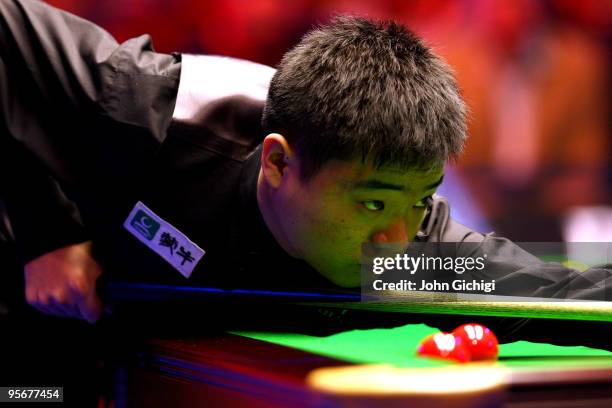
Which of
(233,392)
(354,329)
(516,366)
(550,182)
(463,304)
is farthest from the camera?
(550,182)

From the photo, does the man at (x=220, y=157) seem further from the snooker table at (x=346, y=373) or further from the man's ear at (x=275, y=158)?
the snooker table at (x=346, y=373)

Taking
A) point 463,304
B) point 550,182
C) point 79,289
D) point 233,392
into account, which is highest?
point 550,182

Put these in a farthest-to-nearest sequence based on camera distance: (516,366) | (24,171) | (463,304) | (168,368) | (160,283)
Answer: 1. (24,171)
2. (160,283)
3. (168,368)
4. (463,304)
5. (516,366)

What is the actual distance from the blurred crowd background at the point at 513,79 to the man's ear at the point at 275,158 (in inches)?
119

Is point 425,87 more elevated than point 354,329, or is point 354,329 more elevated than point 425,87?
point 425,87

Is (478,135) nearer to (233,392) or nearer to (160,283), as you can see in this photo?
(160,283)

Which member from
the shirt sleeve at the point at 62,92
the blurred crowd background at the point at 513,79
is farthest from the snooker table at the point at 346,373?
the blurred crowd background at the point at 513,79

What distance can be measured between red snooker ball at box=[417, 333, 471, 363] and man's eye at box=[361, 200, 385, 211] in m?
0.38

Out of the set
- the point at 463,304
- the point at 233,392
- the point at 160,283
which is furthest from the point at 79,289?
the point at 463,304

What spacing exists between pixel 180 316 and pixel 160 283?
157 millimetres

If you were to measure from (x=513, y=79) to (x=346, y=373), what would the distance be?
5.34 metres

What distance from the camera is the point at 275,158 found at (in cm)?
236

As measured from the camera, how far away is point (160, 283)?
2648mm

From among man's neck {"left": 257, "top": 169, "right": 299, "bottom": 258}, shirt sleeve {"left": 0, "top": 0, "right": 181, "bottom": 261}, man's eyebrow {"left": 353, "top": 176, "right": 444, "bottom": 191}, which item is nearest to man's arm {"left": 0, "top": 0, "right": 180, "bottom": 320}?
shirt sleeve {"left": 0, "top": 0, "right": 181, "bottom": 261}
